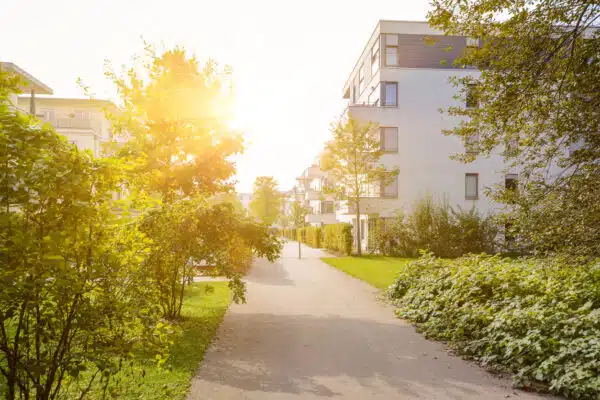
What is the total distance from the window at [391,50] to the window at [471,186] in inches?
369

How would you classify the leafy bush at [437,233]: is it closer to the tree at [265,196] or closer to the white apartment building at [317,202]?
the white apartment building at [317,202]

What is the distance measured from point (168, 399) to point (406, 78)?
96.4ft

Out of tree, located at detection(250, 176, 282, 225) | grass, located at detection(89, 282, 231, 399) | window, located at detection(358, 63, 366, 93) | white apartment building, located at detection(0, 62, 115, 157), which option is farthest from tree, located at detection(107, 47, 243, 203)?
tree, located at detection(250, 176, 282, 225)

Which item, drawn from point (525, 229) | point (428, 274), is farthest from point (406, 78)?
point (525, 229)

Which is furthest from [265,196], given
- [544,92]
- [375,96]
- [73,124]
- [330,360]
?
[330,360]

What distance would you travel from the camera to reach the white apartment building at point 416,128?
31328 millimetres

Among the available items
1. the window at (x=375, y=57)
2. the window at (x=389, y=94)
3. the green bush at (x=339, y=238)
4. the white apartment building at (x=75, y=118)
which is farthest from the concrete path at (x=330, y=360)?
the white apartment building at (x=75, y=118)

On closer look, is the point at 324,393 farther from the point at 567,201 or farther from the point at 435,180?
Result: the point at 435,180

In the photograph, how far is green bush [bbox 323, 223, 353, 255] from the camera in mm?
30859

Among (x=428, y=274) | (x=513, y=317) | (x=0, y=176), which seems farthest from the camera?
(x=428, y=274)

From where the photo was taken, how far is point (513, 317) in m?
7.50

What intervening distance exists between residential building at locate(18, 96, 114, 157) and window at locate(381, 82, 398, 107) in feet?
79.6

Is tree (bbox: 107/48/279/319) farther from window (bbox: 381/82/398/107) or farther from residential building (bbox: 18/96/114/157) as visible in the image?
residential building (bbox: 18/96/114/157)

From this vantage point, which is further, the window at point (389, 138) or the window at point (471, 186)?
the window at point (471, 186)
